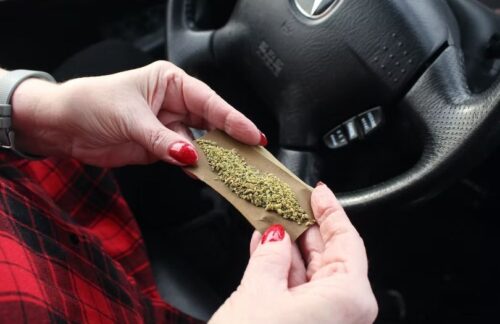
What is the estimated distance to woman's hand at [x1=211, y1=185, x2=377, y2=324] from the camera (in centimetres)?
54

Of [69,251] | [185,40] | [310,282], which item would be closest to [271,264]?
[310,282]

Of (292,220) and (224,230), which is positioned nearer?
(292,220)

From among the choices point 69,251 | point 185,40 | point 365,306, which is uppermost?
point 185,40

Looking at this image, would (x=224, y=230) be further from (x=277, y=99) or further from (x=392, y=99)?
(x=392, y=99)

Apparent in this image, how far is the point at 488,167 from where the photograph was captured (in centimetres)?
117

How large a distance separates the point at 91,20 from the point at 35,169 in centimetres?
69

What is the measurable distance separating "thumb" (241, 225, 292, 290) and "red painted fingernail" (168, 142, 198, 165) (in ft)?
0.50

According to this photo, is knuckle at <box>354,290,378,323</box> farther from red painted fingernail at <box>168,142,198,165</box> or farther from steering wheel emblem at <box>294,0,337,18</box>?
steering wheel emblem at <box>294,0,337,18</box>

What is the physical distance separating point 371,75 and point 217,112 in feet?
0.80

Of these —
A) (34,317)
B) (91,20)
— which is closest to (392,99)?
(34,317)

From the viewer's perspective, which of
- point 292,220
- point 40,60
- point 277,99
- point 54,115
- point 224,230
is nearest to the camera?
point 292,220

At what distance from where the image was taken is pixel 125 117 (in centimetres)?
76

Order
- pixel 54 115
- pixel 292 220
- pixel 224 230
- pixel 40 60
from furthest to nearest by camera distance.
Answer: pixel 40 60 → pixel 224 230 → pixel 54 115 → pixel 292 220

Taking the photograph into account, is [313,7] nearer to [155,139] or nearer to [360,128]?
[360,128]
